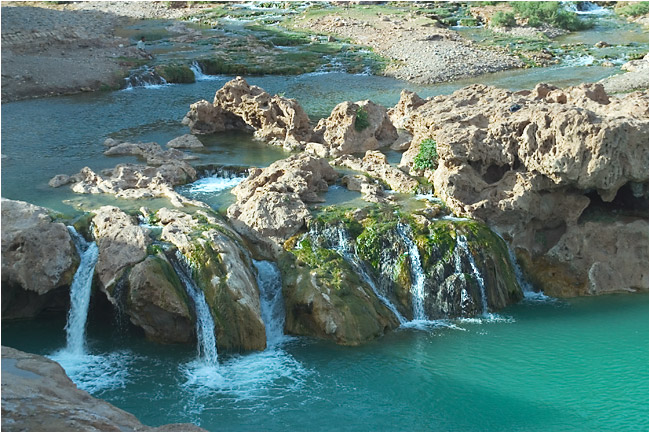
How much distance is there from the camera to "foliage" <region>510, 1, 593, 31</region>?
191ft

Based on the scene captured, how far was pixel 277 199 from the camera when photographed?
22.8 meters

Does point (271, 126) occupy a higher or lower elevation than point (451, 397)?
higher

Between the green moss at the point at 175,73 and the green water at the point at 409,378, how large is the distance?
86.7 ft

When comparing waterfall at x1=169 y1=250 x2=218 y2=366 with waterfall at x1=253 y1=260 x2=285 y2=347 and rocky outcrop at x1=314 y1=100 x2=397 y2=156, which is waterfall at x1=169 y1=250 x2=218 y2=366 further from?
rocky outcrop at x1=314 y1=100 x2=397 y2=156

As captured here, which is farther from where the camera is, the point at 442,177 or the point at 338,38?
the point at 338,38

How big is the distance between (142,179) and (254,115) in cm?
764

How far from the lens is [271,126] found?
31.1m

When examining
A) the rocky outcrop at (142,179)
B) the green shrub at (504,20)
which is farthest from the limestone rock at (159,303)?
the green shrub at (504,20)

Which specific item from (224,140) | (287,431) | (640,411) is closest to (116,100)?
(224,140)

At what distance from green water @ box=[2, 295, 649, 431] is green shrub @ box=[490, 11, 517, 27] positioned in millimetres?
40777

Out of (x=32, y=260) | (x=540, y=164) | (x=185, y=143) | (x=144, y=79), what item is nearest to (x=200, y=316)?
(x=32, y=260)

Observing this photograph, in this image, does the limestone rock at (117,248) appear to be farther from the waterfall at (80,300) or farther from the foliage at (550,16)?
the foliage at (550,16)

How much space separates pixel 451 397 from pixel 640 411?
3991 millimetres

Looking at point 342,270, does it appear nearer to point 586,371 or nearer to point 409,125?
point 586,371
